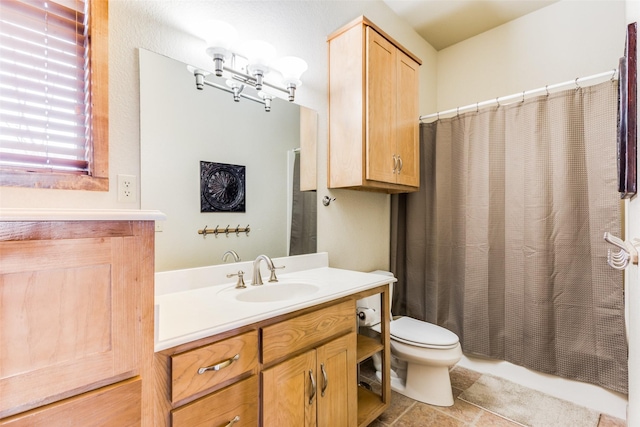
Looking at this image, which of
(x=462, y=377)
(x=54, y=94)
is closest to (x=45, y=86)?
(x=54, y=94)

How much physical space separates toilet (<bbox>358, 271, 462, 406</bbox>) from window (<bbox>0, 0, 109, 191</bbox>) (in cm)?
151

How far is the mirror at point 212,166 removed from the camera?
123cm

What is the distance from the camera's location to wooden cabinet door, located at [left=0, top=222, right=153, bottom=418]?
1.90 ft

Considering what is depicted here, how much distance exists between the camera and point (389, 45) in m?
1.92

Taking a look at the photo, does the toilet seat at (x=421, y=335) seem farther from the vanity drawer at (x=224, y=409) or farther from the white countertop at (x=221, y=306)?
the vanity drawer at (x=224, y=409)

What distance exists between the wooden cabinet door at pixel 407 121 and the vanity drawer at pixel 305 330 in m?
1.04

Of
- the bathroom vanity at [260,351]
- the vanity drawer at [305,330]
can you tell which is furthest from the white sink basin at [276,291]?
the vanity drawer at [305,330]

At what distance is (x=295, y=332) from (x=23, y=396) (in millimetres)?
731

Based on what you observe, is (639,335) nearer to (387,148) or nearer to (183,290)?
(387,148)

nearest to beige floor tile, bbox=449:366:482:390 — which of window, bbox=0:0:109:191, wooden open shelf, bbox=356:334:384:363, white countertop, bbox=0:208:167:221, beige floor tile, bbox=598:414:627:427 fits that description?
beige floor tile, bbox=598:414:627:427

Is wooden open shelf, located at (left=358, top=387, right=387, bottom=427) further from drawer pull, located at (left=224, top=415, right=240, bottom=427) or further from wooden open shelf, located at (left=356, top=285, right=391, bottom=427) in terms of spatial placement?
drawer pull, located at (left=224, top=415, right=240, bottom=427)

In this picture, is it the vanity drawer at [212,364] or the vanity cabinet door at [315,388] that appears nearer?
the vanity drawer at [212,364]

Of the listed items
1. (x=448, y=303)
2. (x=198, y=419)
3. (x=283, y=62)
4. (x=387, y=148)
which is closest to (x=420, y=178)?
(x=387, y=148)

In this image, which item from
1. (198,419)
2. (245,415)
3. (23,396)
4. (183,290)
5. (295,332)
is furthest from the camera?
(183,290)
